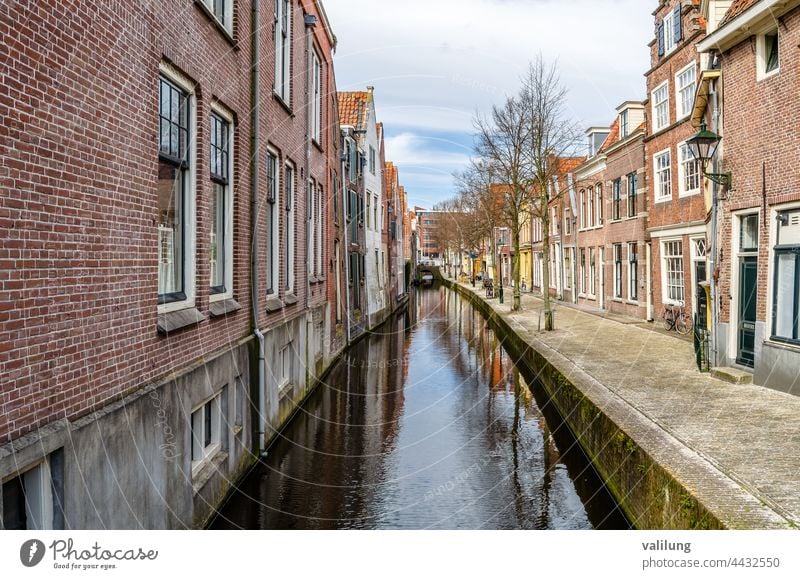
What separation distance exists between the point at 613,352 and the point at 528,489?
766 centimetres

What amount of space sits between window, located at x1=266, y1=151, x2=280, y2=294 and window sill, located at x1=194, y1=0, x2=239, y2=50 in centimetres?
249

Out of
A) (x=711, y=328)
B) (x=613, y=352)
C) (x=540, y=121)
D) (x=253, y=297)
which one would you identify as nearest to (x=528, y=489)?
(x=253, y=297)

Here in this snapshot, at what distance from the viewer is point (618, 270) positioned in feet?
82.4

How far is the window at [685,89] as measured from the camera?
1809cm

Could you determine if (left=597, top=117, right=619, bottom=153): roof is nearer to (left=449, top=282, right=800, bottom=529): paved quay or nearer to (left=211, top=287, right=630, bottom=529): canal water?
(left=449, top=282, right=800, bottom=529): paved quay

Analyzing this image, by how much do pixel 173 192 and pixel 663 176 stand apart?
18.2m

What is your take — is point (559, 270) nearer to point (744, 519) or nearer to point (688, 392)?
point (688, 392)

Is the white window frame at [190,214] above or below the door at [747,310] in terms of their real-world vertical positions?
above

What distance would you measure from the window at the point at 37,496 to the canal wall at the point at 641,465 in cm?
465

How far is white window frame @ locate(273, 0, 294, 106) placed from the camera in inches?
443

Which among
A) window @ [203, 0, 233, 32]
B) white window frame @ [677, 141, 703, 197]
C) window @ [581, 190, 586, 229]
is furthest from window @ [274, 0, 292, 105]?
window @ [581, 190, 586, 229]

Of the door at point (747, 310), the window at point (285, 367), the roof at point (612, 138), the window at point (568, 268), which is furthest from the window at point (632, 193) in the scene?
the window at point (285, 367)

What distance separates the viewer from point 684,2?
18234mm

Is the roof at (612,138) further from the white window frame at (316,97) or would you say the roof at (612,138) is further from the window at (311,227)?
the window at (311,227)
